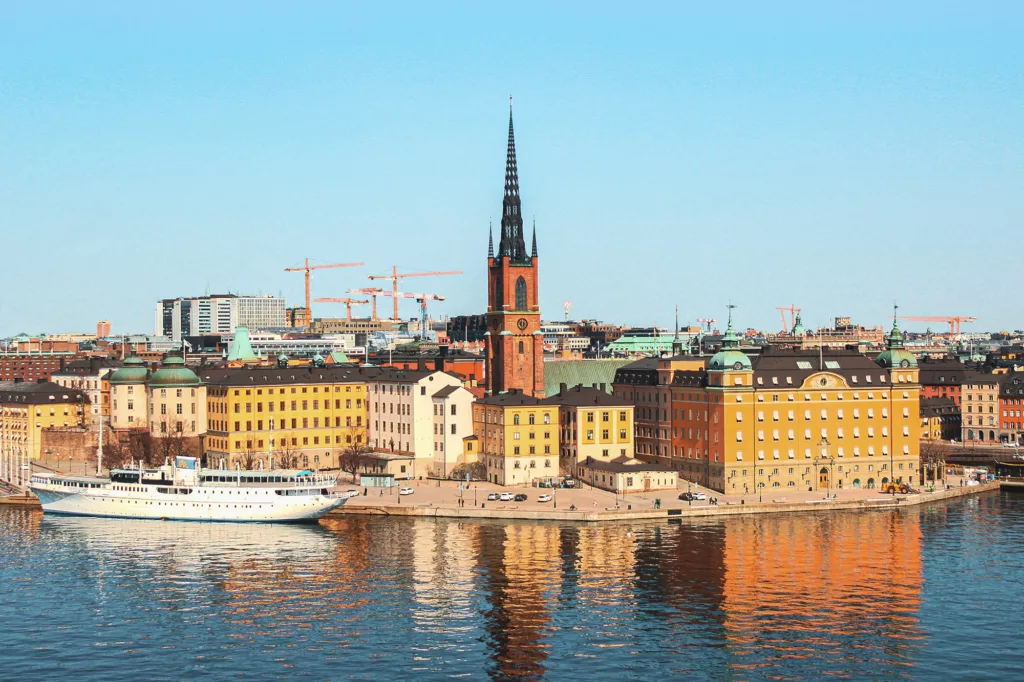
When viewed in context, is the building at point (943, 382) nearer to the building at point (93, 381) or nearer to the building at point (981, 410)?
the building at point (981, 410)

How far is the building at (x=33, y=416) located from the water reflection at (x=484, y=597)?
34726 millimetres

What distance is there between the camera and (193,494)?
115 metres

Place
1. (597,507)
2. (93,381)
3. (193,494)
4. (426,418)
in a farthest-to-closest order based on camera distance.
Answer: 1. (93,381)
2. (426,418)
3. (193,494)
4. (597,507)

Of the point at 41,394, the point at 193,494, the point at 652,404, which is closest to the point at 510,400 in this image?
the point at 652,404

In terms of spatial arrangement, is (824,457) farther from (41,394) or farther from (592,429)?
(41,394)

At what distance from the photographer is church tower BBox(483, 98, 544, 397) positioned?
14062 centimetres

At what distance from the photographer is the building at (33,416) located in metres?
145

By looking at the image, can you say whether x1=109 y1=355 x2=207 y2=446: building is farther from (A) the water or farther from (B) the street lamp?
(B) the street lamp

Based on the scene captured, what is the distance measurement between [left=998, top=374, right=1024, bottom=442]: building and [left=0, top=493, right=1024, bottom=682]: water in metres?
53.7

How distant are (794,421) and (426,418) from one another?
3256cm

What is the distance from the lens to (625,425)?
127625 mm

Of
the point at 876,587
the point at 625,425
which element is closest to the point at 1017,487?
the point at 625,425

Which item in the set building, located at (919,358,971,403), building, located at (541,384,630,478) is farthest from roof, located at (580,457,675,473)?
building, located at (919,358,971,403)

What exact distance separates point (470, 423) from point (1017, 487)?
4773 cm
